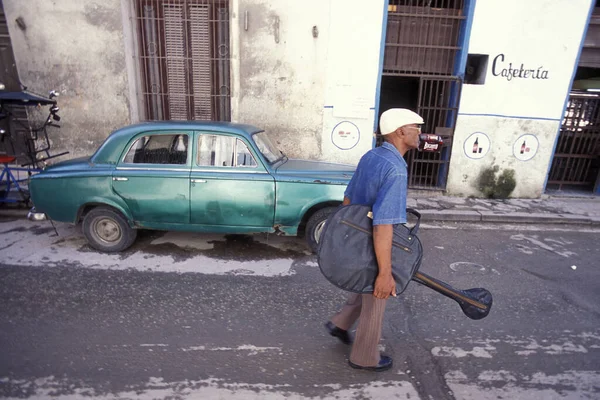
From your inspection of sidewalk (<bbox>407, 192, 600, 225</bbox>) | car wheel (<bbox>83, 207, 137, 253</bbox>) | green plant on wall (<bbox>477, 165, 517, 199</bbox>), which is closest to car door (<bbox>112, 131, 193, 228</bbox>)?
car wheel (<bbox>83, 207, 137, 253</bbox>)

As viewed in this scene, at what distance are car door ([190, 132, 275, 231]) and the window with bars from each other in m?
3.95

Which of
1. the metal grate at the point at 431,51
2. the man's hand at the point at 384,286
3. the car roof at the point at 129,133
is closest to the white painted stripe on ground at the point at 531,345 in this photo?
the man's hand at the point at 384,286

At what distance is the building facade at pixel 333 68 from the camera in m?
7.16

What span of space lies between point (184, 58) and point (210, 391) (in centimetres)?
726

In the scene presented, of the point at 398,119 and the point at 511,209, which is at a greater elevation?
the point at 398,119

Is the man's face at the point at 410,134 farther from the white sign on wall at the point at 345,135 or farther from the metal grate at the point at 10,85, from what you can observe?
the metal grate at the point at 10,85

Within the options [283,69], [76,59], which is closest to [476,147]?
[283,69]

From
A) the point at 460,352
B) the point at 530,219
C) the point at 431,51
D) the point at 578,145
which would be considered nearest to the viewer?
the point at 460,352

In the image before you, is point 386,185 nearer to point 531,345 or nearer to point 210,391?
point 210,391

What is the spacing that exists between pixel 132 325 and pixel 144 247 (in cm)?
183

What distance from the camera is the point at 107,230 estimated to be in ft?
15.0

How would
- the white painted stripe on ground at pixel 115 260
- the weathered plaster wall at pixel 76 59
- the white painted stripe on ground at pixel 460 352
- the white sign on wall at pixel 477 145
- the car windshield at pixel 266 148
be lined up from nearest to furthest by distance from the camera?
the white painted stripe on ground at pixel 460 352, the white painted stripe on ground at pixel 115 260, the car windshield at pixel 266 148, the weathered plaster wall at pixel 76 59, the white sign on wall at pixel 477 145

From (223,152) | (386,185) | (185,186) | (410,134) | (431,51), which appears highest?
(431,51)

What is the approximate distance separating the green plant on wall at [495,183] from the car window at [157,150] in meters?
6.36
